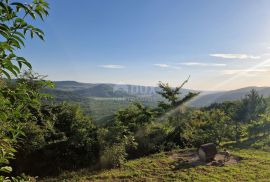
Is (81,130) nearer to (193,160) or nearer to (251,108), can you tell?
(193,160)

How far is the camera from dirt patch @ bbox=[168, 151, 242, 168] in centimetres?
1465

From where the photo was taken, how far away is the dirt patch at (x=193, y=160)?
14.7 metres

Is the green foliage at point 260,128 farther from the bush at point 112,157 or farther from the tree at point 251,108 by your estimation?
the bush at point 112,157

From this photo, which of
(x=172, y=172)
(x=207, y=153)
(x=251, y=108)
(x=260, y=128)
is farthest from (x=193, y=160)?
(x=251, y=108)

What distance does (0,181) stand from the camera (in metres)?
2.03

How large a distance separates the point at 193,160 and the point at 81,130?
6.44 meters

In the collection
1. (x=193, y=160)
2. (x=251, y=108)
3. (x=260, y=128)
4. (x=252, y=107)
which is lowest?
(x=193, y=160)

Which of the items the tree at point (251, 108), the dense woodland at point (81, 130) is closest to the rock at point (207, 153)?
the dense woodland at point (81, 130)

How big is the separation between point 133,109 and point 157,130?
2703 mm

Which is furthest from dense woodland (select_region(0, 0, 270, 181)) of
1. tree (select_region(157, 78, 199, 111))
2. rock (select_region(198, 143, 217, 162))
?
rock (select_region(198, 143, 217, 162))

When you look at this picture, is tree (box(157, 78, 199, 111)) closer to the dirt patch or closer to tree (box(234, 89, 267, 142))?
the dirt patch

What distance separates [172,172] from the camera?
13062 mm

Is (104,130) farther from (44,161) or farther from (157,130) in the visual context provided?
(157,130)

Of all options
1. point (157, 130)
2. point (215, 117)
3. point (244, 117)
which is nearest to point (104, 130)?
point (157, 130)
